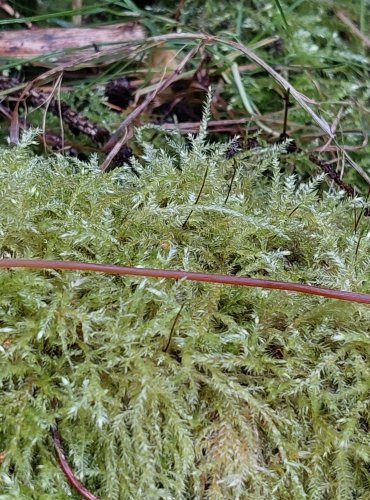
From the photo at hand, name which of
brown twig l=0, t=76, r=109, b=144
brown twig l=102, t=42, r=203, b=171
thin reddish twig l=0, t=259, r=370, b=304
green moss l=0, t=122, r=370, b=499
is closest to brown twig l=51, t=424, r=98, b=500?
green moss l=0, t=122, r=370, b=499

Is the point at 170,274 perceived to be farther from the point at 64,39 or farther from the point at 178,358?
the point at 64,39

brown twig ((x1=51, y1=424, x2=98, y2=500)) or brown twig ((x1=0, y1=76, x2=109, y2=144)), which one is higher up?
brown twig ((x1=0, y1=76, x2=109, y2=144))

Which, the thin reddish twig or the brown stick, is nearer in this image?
the thin reddish twig

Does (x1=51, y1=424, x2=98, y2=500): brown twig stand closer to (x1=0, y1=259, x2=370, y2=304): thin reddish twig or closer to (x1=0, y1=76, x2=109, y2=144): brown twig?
(x1=0, y1=259, x2=370, y2=304): thin reddish twig

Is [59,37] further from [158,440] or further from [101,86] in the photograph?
[158,440]

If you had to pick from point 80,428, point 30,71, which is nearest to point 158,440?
point 80,428

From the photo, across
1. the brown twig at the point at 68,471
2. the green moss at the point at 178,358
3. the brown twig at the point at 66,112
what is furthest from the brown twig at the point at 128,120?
the brown twig at the point at 68,471

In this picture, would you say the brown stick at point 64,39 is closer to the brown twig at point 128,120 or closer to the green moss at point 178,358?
the brown twig at point 128,120
